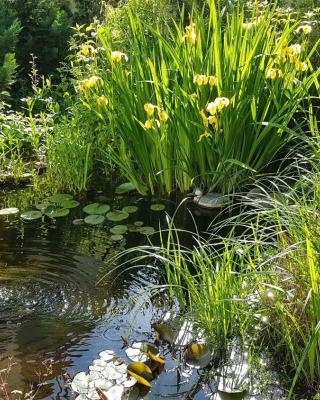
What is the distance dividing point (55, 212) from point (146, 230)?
672 mm

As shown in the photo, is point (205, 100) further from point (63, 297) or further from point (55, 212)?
point (63, 297)

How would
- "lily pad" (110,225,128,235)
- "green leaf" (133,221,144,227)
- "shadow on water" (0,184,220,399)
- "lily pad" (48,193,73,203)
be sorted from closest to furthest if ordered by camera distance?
"shadow on water" (0,184,220,399) < "lily pad" (110,225,128,235) < "green leaf" (133,221,144,227) < "lily pad" (48,193,73,203)

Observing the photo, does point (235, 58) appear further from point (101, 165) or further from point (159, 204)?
point (101, 165)

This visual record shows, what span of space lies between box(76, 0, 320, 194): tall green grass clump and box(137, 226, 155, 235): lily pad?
330 mm

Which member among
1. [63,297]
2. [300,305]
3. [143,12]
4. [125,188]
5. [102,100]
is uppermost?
[143,12]

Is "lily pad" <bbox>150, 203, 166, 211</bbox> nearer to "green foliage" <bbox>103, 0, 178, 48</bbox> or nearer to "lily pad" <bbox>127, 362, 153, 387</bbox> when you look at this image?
"lily pad" <bbox>127, 362, 153, 387</bbox>

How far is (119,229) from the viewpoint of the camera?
12.2 feet

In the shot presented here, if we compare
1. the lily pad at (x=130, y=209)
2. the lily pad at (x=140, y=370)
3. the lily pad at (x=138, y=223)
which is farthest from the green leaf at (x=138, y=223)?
the lily pad at (x=140, y=370)

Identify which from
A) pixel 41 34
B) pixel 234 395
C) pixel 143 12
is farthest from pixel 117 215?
pixel 41 34

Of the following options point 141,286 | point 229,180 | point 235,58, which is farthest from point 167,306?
point 235,58

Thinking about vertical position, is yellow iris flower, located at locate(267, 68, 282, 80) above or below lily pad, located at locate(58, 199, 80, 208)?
above

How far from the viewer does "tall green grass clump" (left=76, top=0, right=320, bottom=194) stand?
12.2 ft

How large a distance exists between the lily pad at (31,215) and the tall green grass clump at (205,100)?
2.10ft

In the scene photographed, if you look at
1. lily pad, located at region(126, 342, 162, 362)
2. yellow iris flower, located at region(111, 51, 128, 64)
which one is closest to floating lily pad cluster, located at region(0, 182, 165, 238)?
yellow iris flower, located at region(111, 51, 128, 64)
